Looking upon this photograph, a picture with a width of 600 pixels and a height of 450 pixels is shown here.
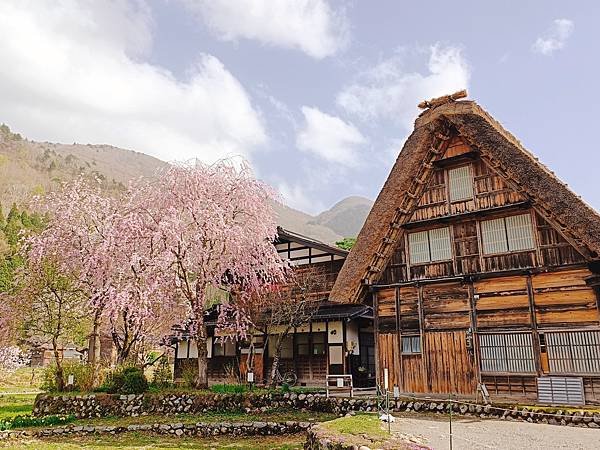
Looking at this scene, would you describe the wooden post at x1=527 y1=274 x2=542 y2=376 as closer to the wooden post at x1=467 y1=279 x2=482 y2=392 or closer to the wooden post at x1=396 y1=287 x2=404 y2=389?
the wooden post at x1=467 y1=279 x2=482 y2=392

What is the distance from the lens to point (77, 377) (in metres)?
19.1

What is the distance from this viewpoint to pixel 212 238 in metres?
18.9

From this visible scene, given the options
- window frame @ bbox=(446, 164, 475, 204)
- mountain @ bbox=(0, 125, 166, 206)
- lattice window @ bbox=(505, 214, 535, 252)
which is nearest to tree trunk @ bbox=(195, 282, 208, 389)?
window frame @ bbox=(446, 164, 475, 204)

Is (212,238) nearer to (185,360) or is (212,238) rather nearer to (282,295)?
(282,295)

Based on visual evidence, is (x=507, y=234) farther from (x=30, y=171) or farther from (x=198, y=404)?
(x=30, y=171)

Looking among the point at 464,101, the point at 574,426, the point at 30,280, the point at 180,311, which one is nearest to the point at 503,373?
the point at 574,426

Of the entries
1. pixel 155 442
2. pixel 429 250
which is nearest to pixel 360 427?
pixel 155 442

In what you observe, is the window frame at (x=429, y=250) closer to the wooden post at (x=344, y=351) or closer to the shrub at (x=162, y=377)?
the wooden post at (x=344, y=351)

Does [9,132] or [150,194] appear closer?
[150,194]

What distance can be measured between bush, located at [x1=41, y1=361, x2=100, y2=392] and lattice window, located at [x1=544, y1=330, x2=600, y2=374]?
1590 cm

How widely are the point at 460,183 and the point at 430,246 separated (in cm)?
219

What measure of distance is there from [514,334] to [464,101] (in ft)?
23.9

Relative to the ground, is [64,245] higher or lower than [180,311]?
higher

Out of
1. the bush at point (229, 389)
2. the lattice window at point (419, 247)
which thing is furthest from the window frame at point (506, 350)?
the bush at point (229, 389)
